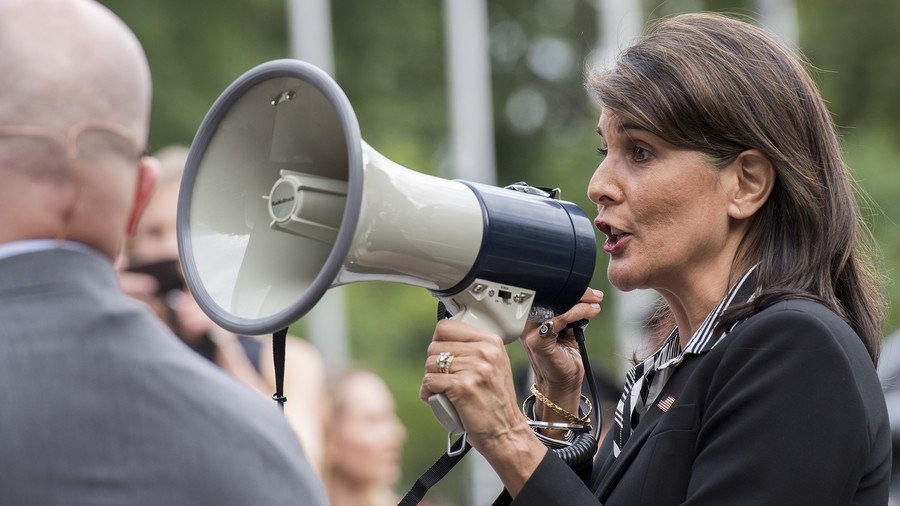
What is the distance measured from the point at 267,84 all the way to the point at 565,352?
0.88 metres

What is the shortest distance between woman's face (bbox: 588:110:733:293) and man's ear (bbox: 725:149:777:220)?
0.02m

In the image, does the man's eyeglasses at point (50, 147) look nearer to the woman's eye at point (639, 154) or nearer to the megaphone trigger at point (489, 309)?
the megaphone trigger at point (489, 309)

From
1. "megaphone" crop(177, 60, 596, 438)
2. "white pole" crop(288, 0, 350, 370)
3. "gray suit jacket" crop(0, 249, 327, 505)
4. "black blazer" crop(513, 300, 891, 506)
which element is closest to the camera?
"gray suit jacket" crop(0, 249, 327, 505)

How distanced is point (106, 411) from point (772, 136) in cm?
138

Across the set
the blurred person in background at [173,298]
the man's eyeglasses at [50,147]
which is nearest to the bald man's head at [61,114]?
the man's eyeglasses at [50,147]

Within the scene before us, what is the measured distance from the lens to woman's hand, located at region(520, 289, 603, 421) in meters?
2.74

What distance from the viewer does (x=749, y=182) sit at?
2.42m

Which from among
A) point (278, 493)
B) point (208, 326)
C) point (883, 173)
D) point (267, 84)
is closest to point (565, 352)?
point (267, 84)

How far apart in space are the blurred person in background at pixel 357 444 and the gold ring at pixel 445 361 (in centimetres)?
293

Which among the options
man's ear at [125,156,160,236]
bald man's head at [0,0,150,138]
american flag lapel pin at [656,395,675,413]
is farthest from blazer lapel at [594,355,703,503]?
bald man's head at [0,0,150,138]

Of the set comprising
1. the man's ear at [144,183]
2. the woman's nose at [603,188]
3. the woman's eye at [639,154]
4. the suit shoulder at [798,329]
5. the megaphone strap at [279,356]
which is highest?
the man's ear at [144,183]

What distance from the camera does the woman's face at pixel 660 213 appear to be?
2416 mm

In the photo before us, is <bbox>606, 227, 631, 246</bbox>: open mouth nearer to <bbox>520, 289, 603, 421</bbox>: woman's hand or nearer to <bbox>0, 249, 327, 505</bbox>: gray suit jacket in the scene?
<bbox>520, 289, 603, 421</bbox>: woman's hand

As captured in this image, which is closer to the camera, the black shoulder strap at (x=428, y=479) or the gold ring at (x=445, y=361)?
the gold ring at (x=445, y=361)
